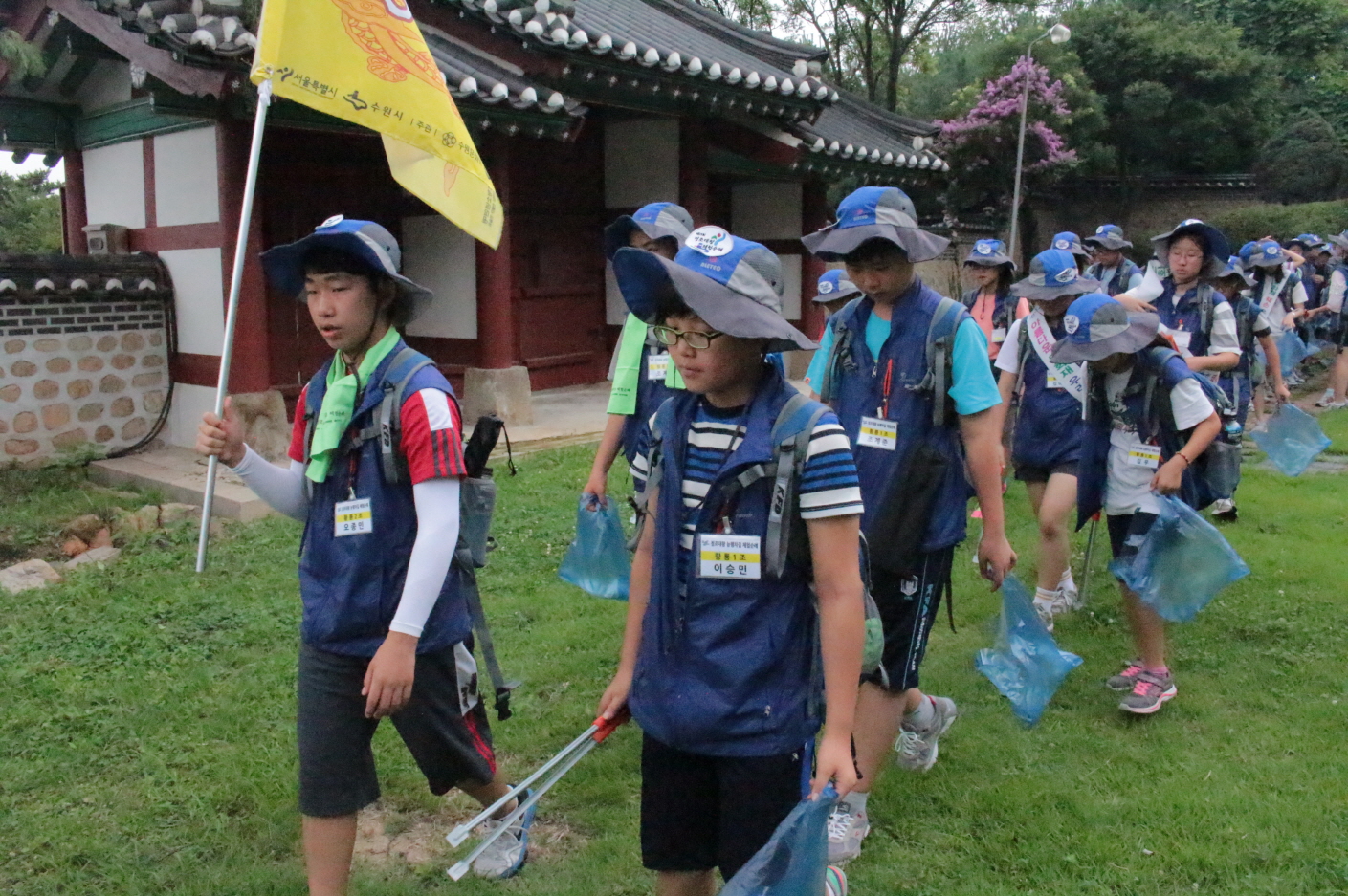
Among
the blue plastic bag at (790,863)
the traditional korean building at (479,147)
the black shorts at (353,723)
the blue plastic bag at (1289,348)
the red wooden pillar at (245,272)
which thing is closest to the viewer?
the blue plastic bag at (790,863)

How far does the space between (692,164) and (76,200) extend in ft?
19.4

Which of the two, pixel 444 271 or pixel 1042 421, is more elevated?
pixel 444 271

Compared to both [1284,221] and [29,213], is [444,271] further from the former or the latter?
[29,213]

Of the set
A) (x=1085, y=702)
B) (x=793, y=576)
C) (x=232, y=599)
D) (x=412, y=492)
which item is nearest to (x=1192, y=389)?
(x=1085, y=702)

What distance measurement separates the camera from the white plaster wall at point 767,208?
14.0 m

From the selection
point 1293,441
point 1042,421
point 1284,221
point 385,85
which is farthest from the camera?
point 1284,221

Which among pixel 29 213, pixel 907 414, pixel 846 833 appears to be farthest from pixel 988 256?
pixel 29 213

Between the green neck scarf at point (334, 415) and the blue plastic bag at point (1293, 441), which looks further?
the blue plastic bag at point (1293, 441)

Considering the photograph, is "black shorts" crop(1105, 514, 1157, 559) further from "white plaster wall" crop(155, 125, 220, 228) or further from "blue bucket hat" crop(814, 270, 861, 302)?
"white plaster wall" crop(155, 125, 220, 228)

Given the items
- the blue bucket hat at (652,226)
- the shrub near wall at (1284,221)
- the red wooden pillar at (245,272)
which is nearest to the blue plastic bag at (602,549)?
the blue bucket hat at (652,226)

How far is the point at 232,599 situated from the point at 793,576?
425cm

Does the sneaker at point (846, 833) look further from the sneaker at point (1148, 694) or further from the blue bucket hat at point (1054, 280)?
the blue bucket hat at point (1054, 280)

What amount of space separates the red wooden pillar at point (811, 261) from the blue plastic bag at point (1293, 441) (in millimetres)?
6324

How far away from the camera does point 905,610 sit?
11.2 ft
